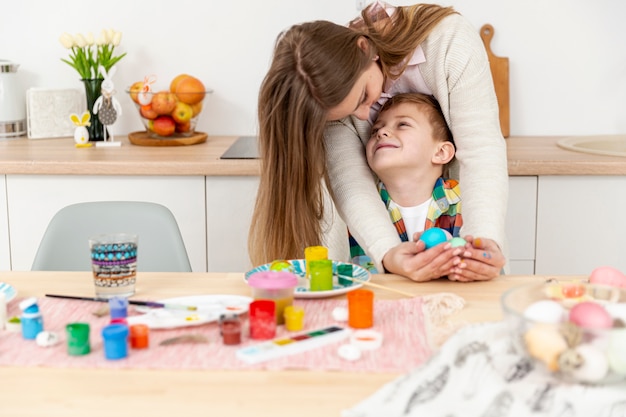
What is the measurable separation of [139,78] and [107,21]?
0.22m

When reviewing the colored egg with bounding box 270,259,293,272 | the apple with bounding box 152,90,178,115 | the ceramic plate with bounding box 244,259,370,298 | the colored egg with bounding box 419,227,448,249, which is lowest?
the ceramic plate with bounding box 244,259,370,298

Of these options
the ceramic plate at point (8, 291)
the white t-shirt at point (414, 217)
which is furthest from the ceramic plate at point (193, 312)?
the white t-shirt at point (414, 217)

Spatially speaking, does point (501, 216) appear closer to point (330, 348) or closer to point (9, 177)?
point (330, 348)

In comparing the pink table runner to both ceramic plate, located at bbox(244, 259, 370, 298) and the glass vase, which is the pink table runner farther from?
the glass vase

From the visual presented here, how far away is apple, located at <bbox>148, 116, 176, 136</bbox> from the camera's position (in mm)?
2738

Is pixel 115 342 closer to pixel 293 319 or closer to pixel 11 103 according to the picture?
pixel 293 319

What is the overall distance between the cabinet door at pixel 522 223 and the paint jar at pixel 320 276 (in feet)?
3.65

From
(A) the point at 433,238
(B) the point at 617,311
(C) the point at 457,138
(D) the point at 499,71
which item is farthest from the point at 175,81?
(B) the point at 617,311

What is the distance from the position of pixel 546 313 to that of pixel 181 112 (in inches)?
73.4

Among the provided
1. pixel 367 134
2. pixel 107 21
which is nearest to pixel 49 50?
pixel 107 21

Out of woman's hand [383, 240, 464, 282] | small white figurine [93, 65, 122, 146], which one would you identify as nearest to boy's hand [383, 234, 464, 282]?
Answer: woman's hand [383, 240, 464, 282]

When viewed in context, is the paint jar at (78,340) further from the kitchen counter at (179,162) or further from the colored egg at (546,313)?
the kitchen counter at (179,162)

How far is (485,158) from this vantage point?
6.10ft

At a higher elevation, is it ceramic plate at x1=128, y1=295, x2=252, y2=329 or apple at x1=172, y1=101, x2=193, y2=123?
apple at x1=172, y1=101, x2=193, y2=123
